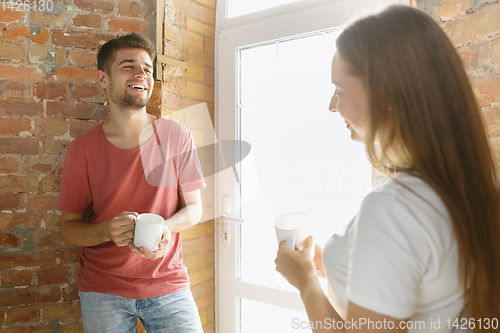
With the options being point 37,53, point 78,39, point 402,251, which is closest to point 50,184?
point 37,53

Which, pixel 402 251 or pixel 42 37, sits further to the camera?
pixel 42 37

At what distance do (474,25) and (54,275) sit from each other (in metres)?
2.11

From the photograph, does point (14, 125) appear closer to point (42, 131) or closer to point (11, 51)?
point (42, 131)

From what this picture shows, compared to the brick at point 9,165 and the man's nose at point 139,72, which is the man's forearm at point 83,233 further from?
the man's nose at point 139,72

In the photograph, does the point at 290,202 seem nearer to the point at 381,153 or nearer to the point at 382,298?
the point at 381,153

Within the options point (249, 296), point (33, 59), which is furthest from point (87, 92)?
point (249, 296)

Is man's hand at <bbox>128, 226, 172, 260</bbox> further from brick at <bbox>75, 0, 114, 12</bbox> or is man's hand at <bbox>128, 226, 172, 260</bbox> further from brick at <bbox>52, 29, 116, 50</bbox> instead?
brick at <bbox>75, 0, 114, 12</bbox>

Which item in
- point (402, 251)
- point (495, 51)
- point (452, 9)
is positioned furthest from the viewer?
point (452, 9)

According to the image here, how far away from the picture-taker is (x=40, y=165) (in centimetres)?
159

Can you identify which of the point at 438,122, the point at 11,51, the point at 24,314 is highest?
the point at 11,51

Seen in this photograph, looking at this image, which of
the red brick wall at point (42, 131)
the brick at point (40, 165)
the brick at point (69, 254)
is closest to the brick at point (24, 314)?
the red brick wall at point (42, 131)

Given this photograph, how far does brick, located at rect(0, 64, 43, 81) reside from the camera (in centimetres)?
154

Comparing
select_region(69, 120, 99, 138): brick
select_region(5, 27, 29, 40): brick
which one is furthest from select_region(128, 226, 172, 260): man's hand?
select_region(5, 27, 29, 40): brick

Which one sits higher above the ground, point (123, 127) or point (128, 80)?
point (128, 80)
